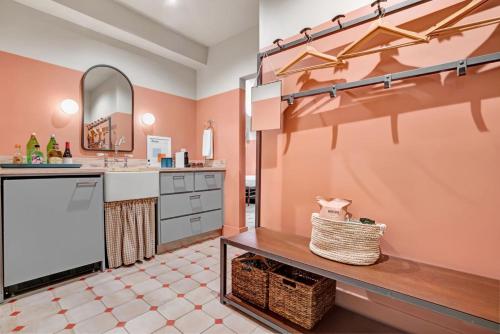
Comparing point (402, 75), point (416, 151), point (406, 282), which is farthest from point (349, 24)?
point (406, 282)

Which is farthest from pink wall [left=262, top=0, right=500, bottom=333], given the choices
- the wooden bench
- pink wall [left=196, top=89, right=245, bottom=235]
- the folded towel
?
the folded towel

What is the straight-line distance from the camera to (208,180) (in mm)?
2939

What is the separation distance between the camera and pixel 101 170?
2002 mm

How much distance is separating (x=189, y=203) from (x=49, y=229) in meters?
1.25

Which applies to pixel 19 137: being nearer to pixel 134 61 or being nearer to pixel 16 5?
pixel 16 5

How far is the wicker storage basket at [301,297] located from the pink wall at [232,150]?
164cm

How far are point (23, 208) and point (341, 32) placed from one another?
2476mm

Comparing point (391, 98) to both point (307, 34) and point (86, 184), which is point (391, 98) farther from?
point (86, 184)

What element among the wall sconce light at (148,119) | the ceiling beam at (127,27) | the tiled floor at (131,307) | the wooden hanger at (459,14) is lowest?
the tiled floor at (131,307)

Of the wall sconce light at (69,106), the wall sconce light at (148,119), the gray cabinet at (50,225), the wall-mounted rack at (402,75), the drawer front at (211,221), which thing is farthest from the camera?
the wall sconce light at (148,119)

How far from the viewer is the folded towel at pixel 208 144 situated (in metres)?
3.30

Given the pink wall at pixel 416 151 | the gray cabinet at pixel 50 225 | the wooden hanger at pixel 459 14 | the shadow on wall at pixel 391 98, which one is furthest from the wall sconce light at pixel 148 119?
the wooden hanger at pixel 459 14

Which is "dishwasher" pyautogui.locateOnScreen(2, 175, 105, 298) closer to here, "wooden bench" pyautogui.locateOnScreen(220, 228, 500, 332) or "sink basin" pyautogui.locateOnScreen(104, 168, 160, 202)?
"sink basin" pyautogui.locateOnScreen(104, 168, 160, 202)

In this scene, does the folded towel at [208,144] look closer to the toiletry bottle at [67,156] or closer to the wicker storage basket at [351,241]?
the toiletry bottle at [67,156]
